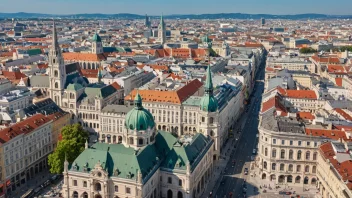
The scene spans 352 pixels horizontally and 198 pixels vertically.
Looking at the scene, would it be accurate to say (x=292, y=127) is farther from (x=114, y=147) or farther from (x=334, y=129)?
(x=114, y=147)

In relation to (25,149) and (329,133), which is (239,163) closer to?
(329,133)

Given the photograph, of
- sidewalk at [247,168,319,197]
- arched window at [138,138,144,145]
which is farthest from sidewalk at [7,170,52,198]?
sidewalk at [247,168,319,197]

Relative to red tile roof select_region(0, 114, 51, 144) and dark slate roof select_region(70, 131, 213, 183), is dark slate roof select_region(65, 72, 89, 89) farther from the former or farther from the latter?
dark slate roof select_region(70, 131, 213, 183)

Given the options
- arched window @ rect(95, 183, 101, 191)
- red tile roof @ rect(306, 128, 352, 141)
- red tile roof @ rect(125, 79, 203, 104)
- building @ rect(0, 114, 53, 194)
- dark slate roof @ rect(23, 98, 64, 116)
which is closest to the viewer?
arched window @ rect(95, 183, 101, 191)

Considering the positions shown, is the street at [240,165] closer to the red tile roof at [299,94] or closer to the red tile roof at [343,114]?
the red tile roof at [299,94]

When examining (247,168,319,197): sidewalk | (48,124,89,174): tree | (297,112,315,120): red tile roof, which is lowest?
(247,168,319,197): sidewalk

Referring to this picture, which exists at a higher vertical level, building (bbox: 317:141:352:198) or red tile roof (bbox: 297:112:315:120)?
red tile roof (bbox: 297:112:315:120)

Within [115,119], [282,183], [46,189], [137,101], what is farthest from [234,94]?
[46,189]
